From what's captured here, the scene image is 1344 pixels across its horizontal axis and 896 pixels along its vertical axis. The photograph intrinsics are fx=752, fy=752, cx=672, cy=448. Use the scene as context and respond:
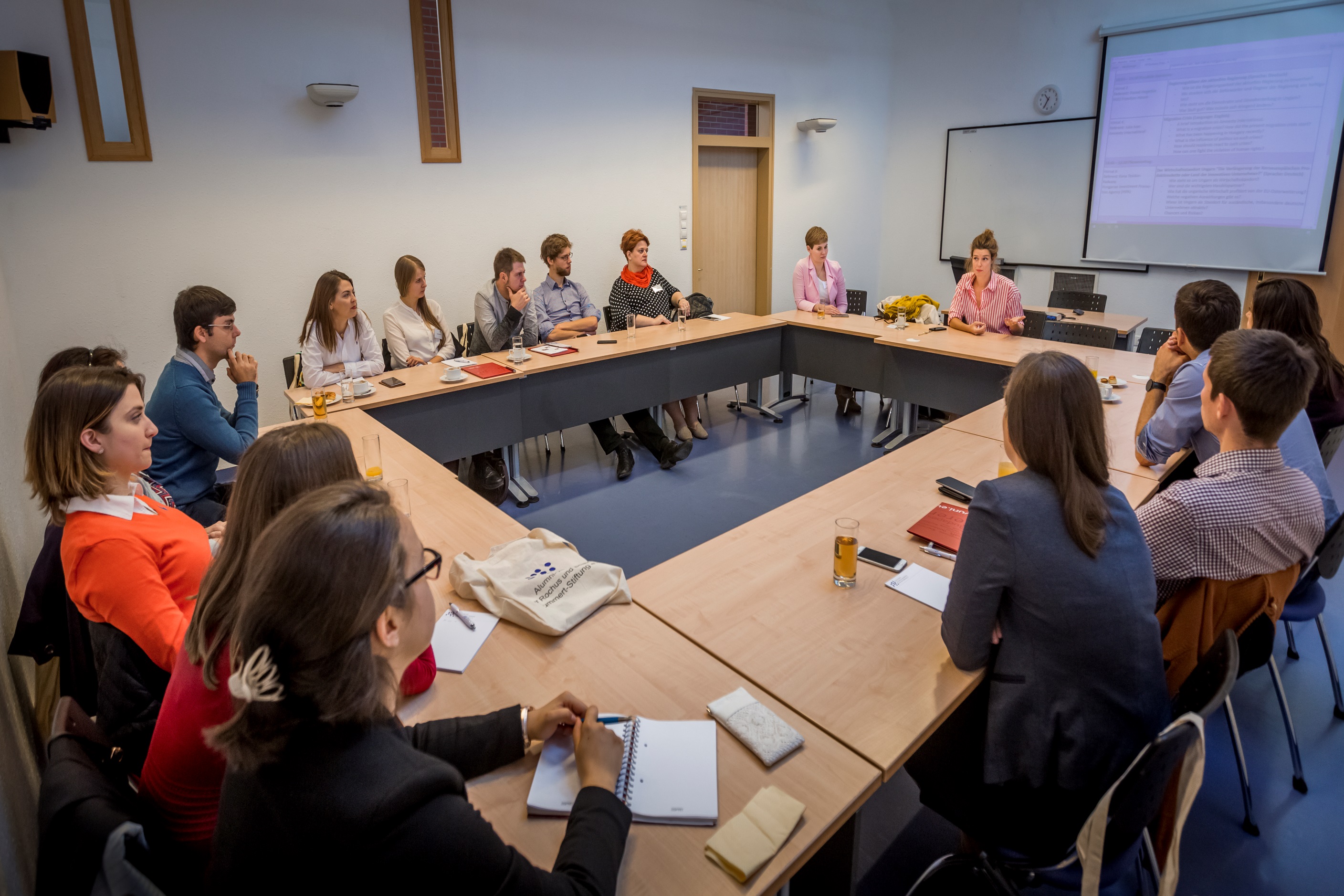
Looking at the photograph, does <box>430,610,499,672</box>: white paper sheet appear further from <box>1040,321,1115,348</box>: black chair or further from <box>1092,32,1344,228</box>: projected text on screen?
<box>1092,32,1344,228</box>: projected text on screen

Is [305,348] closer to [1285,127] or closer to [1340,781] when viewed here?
[1340,781]

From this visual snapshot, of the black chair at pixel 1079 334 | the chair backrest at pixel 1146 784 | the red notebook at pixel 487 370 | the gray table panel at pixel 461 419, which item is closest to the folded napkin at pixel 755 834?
the chair backrest at pixel 1146 784

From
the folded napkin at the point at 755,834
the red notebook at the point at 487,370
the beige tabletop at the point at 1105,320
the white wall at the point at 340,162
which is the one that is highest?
the white wall at the point at 340,162

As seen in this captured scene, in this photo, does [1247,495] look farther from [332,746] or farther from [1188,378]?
[332,746]

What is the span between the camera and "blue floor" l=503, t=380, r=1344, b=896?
1933 millimetres

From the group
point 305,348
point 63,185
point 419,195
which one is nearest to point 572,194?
point 419,195

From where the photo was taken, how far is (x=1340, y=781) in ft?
7.11

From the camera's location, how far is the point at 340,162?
194 inches

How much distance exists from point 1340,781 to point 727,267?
6112 millimetres

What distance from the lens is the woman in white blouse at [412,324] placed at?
4.41 m

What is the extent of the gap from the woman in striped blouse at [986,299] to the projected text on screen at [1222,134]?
2.66m

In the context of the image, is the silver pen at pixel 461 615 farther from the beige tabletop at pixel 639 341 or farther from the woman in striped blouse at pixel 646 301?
the woman in striped blouse at pixel 646 301

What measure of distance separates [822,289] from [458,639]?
490cm

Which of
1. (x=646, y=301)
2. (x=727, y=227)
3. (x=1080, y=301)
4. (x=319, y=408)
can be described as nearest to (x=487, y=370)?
(x=319, y=408)
